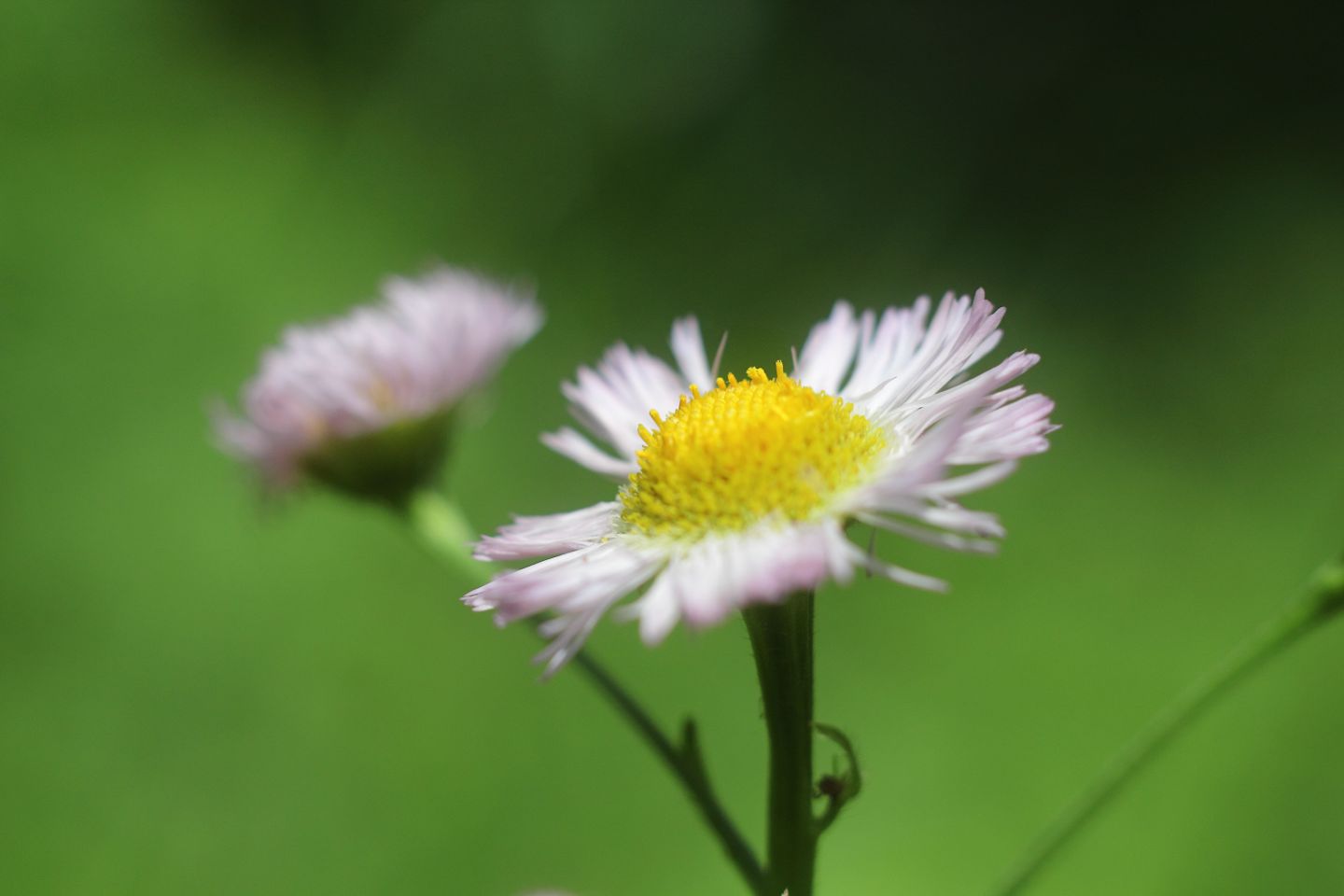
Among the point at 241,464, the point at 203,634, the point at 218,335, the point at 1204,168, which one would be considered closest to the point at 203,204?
the point at 218,335

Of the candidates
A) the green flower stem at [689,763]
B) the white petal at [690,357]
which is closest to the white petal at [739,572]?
the green flower stem at [689,763]

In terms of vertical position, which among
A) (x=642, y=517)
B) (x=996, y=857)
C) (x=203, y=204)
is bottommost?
(x=996, y=857)

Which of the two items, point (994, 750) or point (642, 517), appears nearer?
point (642, 517)

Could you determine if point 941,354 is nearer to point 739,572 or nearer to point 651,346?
point 739,572

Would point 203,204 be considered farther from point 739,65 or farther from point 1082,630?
point 1082,630

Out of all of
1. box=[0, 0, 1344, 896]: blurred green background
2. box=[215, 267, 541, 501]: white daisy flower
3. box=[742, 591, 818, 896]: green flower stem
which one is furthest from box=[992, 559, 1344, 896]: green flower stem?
box=[0, 0, 1344, 896]: blurred green background

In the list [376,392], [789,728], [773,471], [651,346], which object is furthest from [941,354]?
[651,346]
